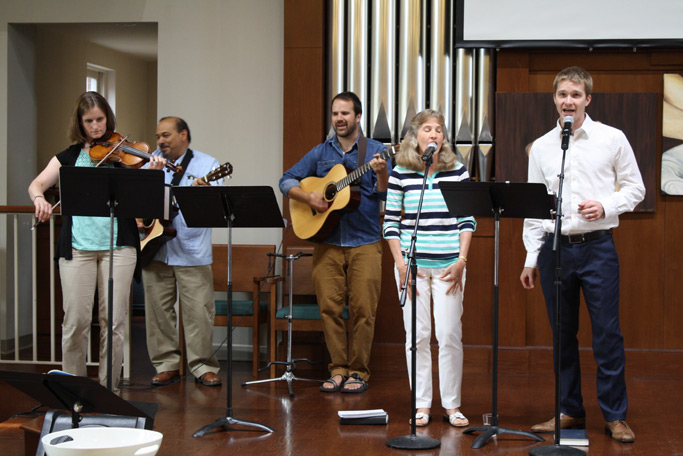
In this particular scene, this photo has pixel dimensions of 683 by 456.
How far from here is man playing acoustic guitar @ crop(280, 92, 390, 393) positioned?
16.0ft

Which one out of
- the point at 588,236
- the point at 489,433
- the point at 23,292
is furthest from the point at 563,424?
the point at 23,292

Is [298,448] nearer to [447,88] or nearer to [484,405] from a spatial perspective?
[484,405]

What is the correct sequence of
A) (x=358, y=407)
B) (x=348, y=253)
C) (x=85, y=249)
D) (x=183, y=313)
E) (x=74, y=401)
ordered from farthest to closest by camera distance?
(x=183, y=313) → (x=348, y=253) → (x=358, y=407) → (x=85, y=249) → (x=74, y=401)

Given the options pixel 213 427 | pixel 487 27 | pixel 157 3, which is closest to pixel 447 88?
pixel 487 27

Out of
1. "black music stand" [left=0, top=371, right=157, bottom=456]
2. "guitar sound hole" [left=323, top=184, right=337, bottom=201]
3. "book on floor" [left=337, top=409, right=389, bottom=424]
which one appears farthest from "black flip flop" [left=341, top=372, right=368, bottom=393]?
"black music stand" [left=0, top=371, right=157, bottom=456]

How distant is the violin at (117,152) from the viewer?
14.1 ft

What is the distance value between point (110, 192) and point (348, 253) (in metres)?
1.74

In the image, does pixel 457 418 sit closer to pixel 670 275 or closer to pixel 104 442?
pixel 104 442

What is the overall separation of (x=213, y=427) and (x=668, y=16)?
13.9 ft

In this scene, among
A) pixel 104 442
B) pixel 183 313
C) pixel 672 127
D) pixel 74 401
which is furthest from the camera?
pixel 672 127

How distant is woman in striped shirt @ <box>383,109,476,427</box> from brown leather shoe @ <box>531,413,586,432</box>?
38 centimetres

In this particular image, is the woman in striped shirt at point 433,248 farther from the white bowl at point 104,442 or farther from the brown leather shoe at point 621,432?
the white bowl at point 104,442

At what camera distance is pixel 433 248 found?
3.92m

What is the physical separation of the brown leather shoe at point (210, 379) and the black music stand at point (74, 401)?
6.43 ft
